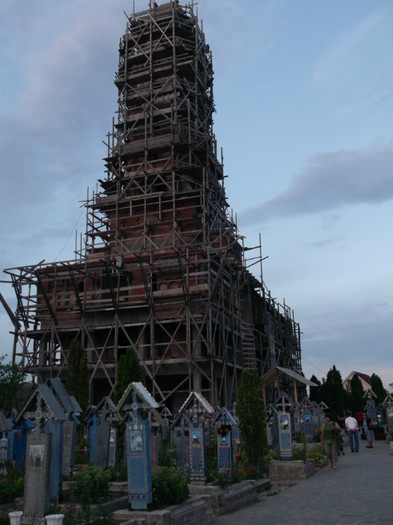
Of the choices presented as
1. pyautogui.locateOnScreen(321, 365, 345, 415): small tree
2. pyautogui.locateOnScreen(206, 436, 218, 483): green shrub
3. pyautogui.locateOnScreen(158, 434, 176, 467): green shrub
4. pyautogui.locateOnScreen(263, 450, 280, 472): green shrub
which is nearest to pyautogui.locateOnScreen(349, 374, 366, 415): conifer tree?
pyautogui.locateOnScreen(321, 365, 345, 415): small tree

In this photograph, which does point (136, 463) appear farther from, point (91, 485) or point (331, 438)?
point (331, 438)

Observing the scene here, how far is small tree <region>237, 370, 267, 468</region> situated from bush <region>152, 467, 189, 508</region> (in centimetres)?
512

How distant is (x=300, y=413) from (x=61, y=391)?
53.6ft

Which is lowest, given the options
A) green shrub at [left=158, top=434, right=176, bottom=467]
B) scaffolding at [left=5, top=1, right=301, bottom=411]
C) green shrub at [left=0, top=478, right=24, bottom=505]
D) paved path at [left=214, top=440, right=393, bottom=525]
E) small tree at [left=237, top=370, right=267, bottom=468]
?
paved path at [left=214, top=440, right=393, bottom=525]

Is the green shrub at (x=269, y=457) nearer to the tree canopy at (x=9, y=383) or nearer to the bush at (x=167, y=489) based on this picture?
the bush at (x=167, y=489)

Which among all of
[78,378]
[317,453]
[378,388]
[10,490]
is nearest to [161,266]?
[78,378]

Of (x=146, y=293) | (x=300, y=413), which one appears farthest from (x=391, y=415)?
(x=146, y=293)

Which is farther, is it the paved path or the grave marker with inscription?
the paved path

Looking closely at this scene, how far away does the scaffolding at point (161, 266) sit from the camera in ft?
98.7

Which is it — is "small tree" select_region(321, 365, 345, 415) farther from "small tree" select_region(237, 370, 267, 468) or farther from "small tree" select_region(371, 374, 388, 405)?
"small tree" select_region(237, 370, 267, 468)

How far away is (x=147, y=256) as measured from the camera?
31875mm

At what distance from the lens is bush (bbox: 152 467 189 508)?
9.77 m

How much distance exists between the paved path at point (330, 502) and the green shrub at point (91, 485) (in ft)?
8.13

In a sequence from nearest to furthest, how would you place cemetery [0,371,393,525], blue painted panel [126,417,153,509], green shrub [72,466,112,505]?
1. cemetery [0,371,393,525]
2. blue painted panel [126,417,153,509]
3. green shrub [72,466,112,505]
